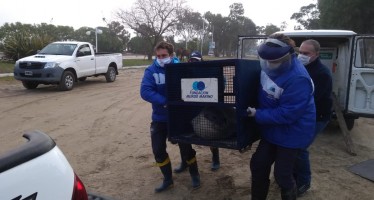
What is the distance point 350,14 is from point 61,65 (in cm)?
2100

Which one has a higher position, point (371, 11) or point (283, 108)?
point (371, 11)

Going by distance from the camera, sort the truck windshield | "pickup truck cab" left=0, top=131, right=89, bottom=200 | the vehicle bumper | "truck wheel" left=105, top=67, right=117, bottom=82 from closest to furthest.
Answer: "pickup truck cab" left=0, top=131, right=89, bottom=200 < the vehicle bumper < the truck windshield < "truck wheel" left=105, top=67, right=117, bottom=82

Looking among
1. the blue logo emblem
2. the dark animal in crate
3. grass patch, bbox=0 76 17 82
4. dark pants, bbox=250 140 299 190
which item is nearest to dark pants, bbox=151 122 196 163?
the dark animal in crate

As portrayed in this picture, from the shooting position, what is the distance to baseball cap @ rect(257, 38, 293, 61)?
2.93 metres

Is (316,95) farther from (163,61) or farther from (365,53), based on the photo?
(365,53)

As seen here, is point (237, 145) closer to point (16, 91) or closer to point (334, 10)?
point (16, 91)

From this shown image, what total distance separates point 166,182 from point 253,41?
402 cm

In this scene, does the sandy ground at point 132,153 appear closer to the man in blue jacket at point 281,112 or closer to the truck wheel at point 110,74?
the man in blue jacket at point 281,112

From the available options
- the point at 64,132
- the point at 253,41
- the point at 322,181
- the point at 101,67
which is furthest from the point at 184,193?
the point at 101,67

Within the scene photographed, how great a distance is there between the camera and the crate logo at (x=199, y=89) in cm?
308

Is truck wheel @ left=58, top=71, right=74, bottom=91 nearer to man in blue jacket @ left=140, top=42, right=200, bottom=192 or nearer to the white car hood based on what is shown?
the white car hood

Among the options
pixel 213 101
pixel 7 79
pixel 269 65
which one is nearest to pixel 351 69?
pixel 269 65

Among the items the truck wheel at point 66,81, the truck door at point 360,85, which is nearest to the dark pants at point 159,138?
the truck door at point 360,85

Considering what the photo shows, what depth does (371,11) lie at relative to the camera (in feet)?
82.3
